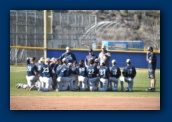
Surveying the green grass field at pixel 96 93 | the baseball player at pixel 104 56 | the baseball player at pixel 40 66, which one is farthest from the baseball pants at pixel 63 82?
the baseball player at pixel 104 56

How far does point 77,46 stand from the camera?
15461 millimetres

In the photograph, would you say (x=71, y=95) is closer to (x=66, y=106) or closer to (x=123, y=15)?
(x=66, y=106)

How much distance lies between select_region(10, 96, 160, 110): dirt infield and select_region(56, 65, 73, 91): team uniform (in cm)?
35

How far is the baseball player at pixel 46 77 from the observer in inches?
608

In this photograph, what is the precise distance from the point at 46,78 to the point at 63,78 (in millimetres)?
309

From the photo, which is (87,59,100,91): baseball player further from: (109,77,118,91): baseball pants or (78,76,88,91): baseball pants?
(109,77,118,91): baseball pants

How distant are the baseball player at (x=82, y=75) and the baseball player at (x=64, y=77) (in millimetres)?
160

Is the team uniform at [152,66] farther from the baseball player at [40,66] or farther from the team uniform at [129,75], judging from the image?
the baseball player at [40,66]

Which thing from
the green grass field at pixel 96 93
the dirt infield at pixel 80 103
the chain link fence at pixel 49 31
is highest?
the chain link fence at pixel 49 31

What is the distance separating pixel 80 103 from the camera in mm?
15172

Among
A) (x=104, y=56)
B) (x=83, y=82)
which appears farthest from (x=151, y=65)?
(x=83, y=82)

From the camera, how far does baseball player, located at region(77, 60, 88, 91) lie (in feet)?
51.2

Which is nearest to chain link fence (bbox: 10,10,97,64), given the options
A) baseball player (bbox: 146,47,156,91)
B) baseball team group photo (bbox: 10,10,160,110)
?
baseball team group photo (bbox: 10,10,160,110)

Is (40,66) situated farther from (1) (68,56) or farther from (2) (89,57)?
(2) (89,57)
